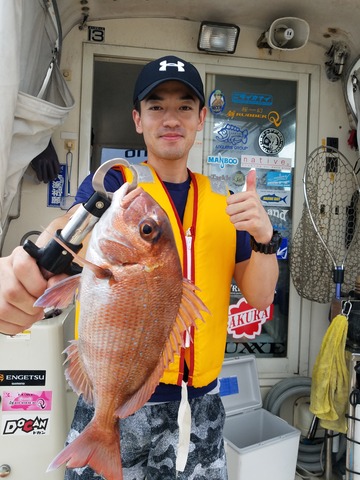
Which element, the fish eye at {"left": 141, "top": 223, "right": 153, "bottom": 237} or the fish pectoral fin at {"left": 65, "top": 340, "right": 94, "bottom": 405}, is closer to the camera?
the fish eye at {"left": 141, "top": 223, "right": 153, "bottom": 237}

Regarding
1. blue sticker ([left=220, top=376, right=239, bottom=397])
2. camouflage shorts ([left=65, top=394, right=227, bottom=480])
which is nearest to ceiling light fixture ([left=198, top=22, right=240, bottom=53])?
blue sticker ([left=220, top=376, right=239, bottom=397])

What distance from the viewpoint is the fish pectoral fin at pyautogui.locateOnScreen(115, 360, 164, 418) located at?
1160 mm

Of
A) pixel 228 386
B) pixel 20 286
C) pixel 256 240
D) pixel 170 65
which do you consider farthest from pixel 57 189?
pixel 20 286

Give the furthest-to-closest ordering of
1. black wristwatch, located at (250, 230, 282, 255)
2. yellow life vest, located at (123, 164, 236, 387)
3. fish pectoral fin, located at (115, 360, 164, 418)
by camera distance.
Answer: yellow life vest, located at (123, 164, 236, 387), black wristwatch, located at (250, 230, 282, 255), fish pectoral fin, located at (115, 360, 164, 418)

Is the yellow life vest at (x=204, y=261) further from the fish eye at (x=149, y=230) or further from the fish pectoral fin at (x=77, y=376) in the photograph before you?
the fish eye at (x=149, y=230)

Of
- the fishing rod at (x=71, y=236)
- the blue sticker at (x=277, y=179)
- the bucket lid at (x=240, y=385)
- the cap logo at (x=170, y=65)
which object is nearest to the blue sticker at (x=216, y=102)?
the blue sticker at (x=277, y=179)

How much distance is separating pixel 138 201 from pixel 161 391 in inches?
39.2

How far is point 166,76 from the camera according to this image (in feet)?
5.91

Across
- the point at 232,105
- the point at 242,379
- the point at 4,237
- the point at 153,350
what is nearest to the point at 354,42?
the point at 232,105

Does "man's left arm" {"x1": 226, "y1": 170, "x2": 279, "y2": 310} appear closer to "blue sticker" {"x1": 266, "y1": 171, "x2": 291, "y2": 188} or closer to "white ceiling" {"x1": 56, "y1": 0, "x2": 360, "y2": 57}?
"blue sticker" {"x1": 266, "y1": 171, "x2": 291, "y2": 188}

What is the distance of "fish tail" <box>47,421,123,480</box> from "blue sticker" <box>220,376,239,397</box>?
2.64 metres

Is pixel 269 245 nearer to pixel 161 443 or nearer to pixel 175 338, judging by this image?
pixel 175 338

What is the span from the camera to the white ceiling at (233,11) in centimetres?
345

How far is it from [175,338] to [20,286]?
0.46 meters
